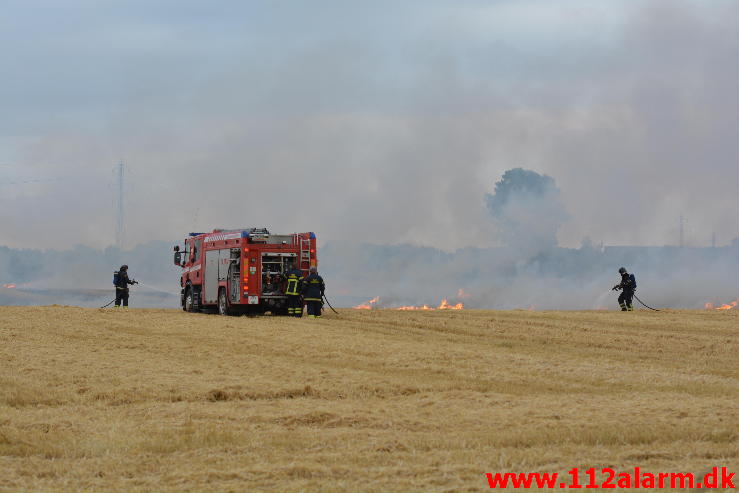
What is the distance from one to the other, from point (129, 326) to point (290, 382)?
1404cm

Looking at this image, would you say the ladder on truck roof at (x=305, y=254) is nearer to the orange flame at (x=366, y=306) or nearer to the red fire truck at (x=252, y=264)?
the red fire truck at (x=252, y=264)

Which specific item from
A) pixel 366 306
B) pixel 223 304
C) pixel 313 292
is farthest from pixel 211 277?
pixel 366 306

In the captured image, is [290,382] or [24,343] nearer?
[290,382]

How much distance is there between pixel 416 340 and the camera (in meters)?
25.3

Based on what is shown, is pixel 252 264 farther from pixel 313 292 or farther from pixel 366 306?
pixel 366 306

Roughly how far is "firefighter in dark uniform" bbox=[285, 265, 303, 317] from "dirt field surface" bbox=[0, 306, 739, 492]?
6.49 metres

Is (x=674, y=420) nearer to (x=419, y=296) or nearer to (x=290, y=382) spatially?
(x=290, y=382)

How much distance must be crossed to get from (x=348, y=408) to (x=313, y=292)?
19.7 meters

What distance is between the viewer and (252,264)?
3319 cm

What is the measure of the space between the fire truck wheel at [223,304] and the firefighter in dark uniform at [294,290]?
224 centimetres

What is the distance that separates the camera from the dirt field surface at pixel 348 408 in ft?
33.4

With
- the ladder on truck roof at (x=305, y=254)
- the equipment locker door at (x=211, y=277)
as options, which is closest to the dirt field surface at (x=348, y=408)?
the ladder on truck roof at (x=305, y=254)

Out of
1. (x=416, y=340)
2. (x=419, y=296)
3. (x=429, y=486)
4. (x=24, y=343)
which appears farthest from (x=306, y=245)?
(x=419, y=296)

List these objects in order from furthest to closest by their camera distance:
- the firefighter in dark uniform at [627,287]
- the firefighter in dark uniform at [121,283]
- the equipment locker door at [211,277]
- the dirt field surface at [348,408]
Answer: the firefighter in dark uniform at [121,283]
the firefighter in dark uniform at [627,287]
the equipment locker door at [211,277]
the dirt field surface at [348,408]
